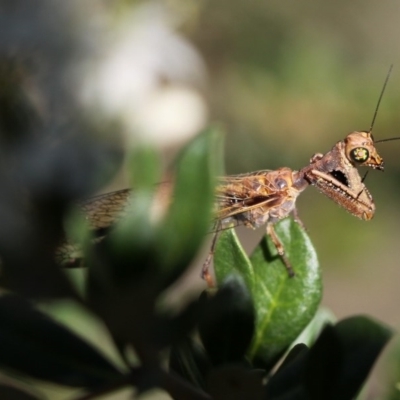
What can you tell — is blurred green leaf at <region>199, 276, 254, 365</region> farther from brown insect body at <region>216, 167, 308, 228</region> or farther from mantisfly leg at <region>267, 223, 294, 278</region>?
brown insect body at <region>216, 167, 308, 228</region>

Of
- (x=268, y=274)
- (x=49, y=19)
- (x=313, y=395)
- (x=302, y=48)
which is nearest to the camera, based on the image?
(x=313, y=395)

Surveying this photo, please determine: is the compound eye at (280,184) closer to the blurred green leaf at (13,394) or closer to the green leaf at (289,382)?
the green leaf at (289,382)

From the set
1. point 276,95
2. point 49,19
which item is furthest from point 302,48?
point 49,19

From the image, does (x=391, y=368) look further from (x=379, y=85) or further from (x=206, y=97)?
(x=206, y=97)

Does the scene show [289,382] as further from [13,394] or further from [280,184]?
[280,184]

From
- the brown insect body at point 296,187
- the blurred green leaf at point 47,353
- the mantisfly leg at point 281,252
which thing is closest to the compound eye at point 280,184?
the brown insect body at point 296,187

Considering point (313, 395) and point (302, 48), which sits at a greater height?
point (313, 395)
